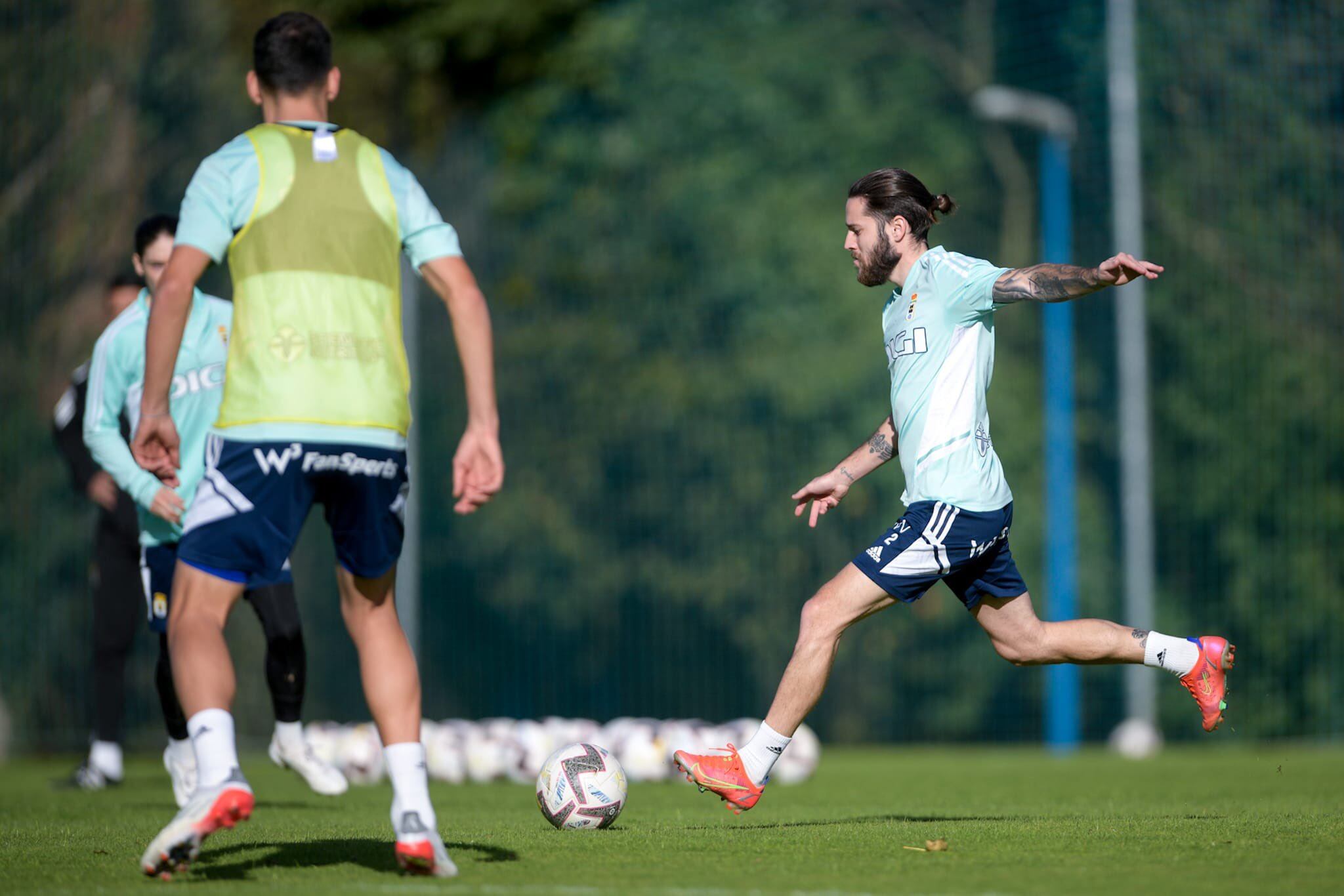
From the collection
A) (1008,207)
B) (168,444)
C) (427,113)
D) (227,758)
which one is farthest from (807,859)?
(427,113)

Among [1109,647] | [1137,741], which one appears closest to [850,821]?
[1109,647]

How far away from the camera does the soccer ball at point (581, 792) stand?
6.21 m

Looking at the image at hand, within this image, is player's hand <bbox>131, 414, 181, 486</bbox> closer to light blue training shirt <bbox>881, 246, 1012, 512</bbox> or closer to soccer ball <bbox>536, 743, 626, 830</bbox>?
soccer ball <bbox>536, 743, 626, 830</bbox>

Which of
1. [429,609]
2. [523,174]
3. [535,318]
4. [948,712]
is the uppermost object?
[523,174]

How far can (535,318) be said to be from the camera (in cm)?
1836

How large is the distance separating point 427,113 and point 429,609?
6.07 meters

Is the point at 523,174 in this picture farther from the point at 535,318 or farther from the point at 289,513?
the point at 289,513

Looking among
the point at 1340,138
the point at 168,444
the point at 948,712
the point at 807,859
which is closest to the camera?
the point at 168,444

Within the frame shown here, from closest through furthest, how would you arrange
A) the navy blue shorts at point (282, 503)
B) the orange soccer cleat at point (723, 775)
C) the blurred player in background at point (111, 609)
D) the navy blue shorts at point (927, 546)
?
the navy blue shorts at point (282, 503)
the navy blue shorts at point (927, 546)
the orange soccer cleat at point (723, 775)
the blurred player in background at point (111, 609)

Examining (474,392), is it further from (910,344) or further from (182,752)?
(182,752)

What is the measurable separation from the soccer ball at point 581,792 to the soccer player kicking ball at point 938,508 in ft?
1.09

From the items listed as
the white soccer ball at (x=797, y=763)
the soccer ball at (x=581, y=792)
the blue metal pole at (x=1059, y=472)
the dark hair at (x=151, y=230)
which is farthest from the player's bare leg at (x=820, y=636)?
the blue metal pole at (x=1059, y=472)

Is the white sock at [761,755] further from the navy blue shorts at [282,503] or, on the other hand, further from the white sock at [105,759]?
the white sock at [105,759]

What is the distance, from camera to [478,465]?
4680 millimetres
